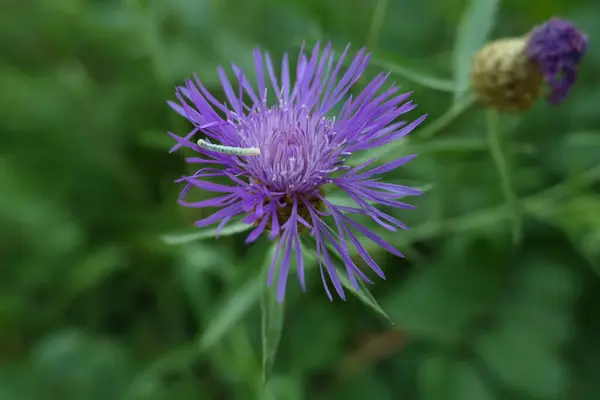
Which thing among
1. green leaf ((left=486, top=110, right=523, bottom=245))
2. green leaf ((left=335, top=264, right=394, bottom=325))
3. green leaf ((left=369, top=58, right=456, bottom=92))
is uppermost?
green leaf ((left=369, top=58, right=456, bottom=92))

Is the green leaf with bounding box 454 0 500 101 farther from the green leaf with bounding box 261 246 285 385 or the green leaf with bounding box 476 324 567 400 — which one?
the green leaf with bounding box 476 324 567 400

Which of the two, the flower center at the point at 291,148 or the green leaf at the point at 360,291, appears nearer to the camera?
the green leaf at the point at 360,291

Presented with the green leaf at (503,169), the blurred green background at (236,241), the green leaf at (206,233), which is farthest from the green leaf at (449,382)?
the green leaf at (206,233)

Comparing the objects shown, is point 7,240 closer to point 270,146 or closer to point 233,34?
point 233,34

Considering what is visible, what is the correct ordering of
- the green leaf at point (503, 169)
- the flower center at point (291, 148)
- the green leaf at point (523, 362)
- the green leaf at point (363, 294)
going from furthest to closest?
the green leaf at point (523, 362) < the green leaf at point (503, 169) < the flower center at point (291, 148) < the green leaf at point (363, 294)

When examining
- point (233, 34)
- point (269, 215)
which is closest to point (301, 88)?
point (269, 215)

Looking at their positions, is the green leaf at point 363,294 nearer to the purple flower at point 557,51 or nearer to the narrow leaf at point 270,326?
the narrow leaf at point 270,326

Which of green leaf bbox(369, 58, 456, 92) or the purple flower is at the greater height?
green leaf bbox(369, 58, 456, 92)

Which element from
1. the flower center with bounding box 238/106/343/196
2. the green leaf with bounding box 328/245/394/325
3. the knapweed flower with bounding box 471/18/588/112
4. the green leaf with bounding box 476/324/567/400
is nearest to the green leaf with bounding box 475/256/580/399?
the green leaf with bounding box 476/324/567/400
